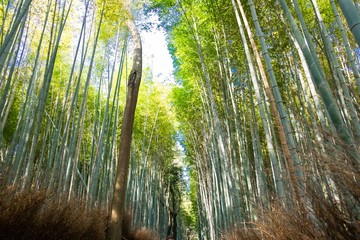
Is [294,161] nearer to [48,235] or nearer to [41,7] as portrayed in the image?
[48,235]

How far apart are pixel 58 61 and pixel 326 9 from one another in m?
6.73

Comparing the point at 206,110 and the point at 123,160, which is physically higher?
the point at 206,110

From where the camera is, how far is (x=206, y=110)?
6477 mm

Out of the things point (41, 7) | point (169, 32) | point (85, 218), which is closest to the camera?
point (85, 218)

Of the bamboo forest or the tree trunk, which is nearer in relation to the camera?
the bamboo forest

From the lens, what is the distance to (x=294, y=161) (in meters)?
2.14

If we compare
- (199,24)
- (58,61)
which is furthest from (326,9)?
(58,61)

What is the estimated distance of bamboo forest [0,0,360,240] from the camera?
1.56 meters

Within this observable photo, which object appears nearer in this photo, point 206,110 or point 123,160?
point 123,160

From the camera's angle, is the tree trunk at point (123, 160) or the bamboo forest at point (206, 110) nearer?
the bamboo forest at point (206, 110)

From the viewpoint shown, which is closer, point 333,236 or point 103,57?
point 333,236

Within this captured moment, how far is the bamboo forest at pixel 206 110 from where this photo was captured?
1564 millimetres

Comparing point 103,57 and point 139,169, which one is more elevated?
point 103,57

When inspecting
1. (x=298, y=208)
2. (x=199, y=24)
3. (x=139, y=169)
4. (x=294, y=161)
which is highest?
(x=199, y=24)
